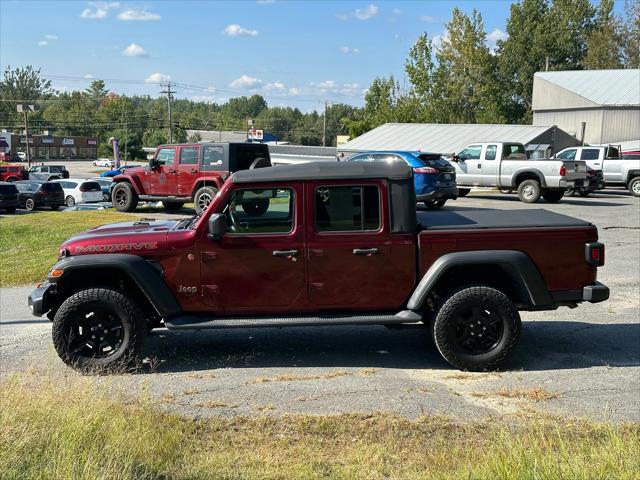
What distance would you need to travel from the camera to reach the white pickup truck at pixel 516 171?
859 inches

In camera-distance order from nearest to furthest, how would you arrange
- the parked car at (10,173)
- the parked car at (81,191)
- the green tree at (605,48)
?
the parked car at (81,191)
the parked car at (10,173)
the green tree at (605,48)

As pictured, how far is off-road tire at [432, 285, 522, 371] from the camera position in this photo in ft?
20.2

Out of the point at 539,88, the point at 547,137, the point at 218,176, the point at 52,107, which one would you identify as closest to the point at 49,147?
the point at 52,107

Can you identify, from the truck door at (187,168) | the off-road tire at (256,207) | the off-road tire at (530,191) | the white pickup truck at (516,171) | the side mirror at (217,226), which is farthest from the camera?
the off-road tire at (530,191)

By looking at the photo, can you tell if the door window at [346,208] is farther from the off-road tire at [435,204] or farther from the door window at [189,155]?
the off-road tire at [435,204]

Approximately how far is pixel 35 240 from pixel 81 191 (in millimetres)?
20084

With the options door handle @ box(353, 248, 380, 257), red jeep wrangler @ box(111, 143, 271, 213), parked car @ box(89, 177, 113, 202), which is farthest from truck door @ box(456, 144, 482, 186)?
parked car @ box(89, 177, 113, 202)

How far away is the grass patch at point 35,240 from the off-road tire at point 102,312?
552cm

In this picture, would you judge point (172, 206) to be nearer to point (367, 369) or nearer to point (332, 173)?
point (332, 173)

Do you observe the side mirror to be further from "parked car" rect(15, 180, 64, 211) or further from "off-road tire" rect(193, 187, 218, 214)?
"parked car" rect(15, 180, 64, 211)

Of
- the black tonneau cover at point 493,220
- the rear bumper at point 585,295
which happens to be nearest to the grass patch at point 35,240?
the black tonneau cover at point 493,220

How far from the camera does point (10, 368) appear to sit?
21.7 ft

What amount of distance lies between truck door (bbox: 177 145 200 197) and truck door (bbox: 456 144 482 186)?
1031 centimetres

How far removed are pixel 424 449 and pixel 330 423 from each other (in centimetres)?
80
